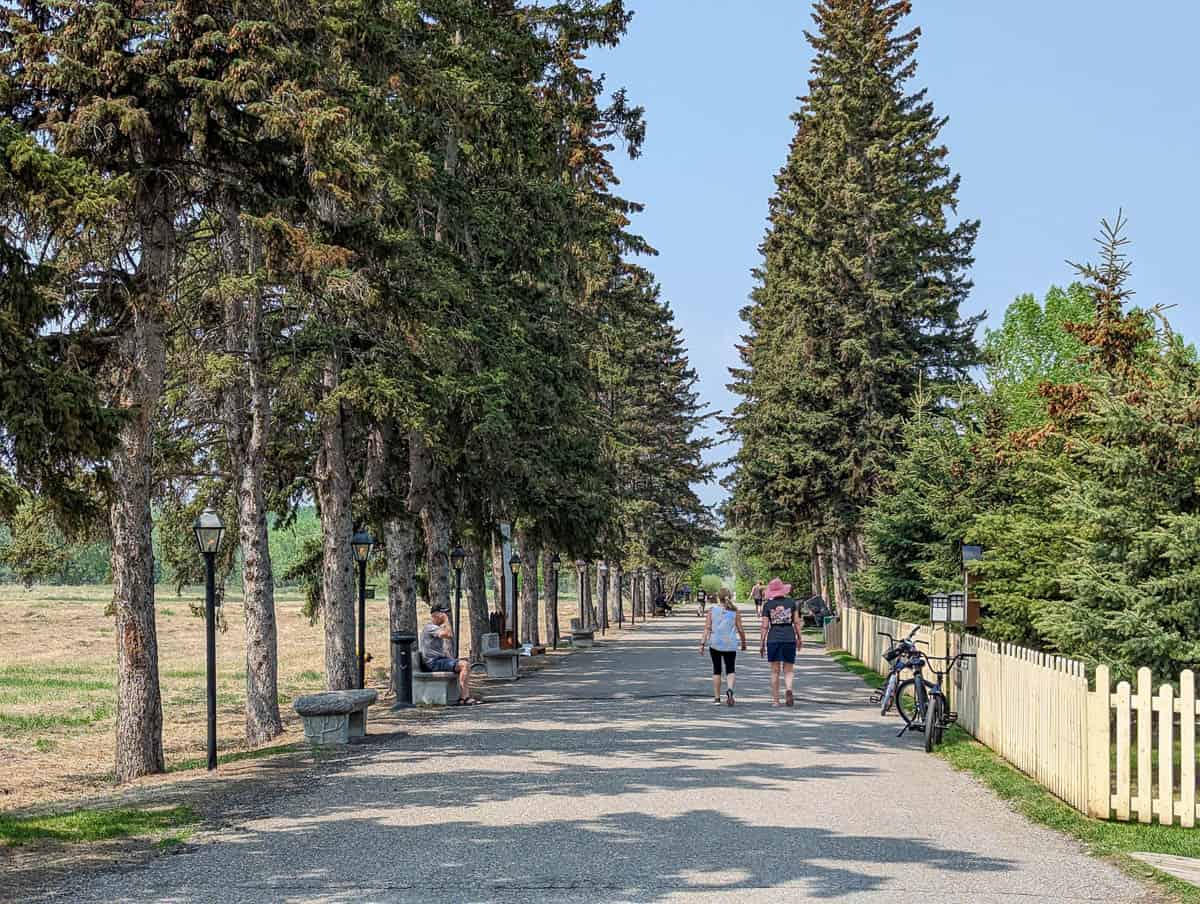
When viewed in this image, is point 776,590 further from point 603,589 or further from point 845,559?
point 603,589

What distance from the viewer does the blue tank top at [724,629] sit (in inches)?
794

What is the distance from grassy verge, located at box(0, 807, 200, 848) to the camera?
9.86 metres

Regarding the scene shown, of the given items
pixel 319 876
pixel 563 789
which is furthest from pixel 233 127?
pixel 319 876

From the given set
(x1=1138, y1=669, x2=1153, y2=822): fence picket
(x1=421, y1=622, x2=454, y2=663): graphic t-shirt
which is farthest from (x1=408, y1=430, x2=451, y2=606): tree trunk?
(x1=1138, y1=669, x2=1153, y2=822): fence picket

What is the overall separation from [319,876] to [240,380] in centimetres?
1148

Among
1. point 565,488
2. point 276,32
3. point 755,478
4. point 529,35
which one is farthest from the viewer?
point 755,478

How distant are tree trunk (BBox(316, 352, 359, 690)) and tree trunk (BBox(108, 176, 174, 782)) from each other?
5.07 metres

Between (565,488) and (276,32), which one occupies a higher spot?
(276,32)

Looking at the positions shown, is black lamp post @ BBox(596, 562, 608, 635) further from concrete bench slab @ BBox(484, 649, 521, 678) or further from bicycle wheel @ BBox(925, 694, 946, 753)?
bicycle wheel @ BBox(925, 694, 946, 753)

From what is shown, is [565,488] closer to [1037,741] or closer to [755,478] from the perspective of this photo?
[755,478]

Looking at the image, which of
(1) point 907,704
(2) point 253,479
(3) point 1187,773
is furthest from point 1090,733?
(2) point 253,479

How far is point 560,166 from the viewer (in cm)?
2983

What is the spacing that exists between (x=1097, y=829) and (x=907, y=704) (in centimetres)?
1098

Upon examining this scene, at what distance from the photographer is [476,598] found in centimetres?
3331
